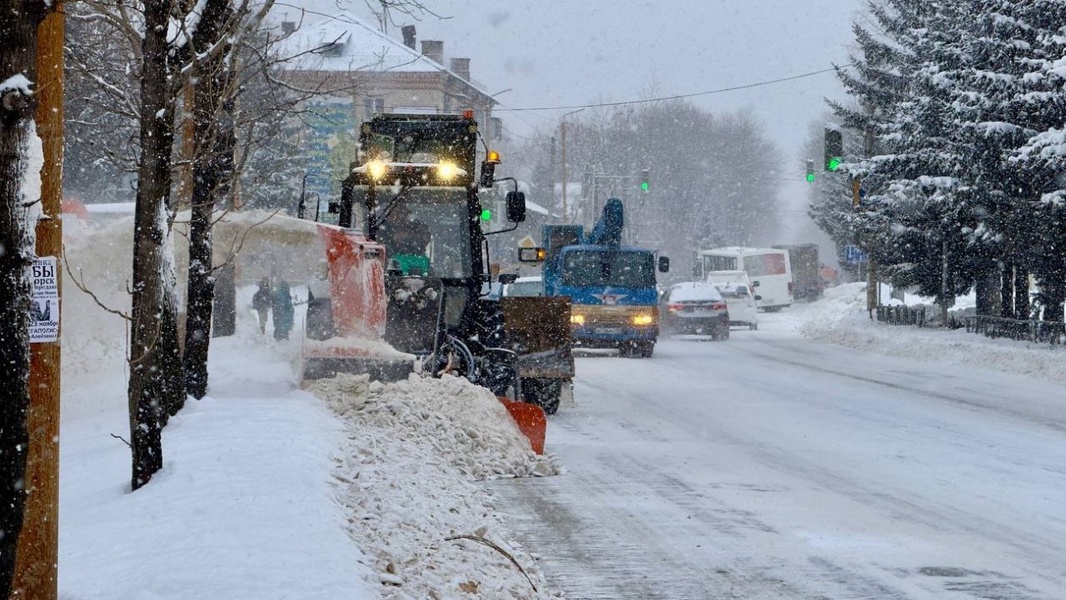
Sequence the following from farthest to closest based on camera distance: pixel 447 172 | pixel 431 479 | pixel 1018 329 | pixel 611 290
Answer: pixel 611 290 < pixel 1018 329 < pixel 447 172 < pixel 431 479

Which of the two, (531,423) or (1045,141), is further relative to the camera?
(1045,141)

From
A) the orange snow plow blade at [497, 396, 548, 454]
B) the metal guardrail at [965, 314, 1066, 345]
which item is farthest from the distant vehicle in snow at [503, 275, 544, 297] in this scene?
the orange snow plow blade at [497, 396, 548, 454]

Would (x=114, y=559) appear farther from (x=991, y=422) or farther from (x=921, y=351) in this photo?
(x=921, y=351)

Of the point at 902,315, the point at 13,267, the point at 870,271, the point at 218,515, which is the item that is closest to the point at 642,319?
the point at 902,315

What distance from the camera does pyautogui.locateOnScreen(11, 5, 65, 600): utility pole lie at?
16.9ft

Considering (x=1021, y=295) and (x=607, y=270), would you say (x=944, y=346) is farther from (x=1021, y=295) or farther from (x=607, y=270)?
(x=607, y=270)

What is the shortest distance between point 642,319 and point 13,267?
970 inches

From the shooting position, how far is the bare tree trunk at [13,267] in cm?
431

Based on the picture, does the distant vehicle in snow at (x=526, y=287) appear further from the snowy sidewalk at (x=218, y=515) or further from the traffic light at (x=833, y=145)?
the snowy sidewalk at (x=218, y=515)

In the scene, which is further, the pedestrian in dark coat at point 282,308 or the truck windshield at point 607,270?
the truck windshield at point 607,270

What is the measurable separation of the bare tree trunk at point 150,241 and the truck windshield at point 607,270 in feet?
66.2

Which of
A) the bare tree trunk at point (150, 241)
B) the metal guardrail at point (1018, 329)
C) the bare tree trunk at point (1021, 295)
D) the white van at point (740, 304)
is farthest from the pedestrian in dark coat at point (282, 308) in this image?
the white van at point (740, 304)

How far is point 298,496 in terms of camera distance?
24.7 ft

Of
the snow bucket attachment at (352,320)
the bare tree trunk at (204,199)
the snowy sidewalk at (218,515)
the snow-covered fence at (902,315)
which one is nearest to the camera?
the snowy sidewalk at (218,515)
